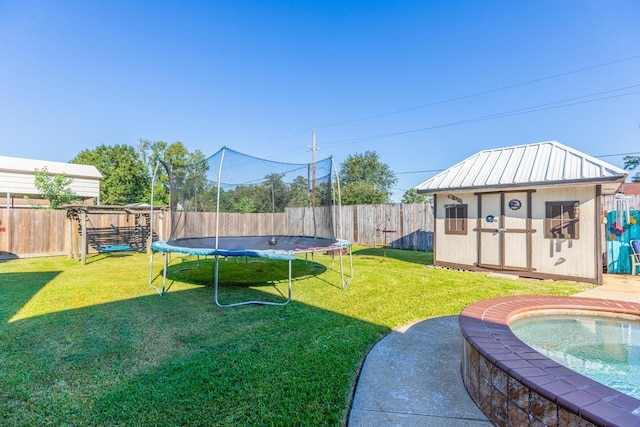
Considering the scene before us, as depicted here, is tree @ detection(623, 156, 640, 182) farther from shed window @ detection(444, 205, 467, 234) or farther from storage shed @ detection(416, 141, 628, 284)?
shed window @ detection(444, 205, 467, 234)

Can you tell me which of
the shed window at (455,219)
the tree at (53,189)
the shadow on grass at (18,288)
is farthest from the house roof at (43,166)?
the shed window at (455,219)

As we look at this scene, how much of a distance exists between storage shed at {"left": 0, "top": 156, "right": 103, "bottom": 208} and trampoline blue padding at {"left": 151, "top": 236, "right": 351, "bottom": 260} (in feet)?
45.2

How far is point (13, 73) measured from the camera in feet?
25.6

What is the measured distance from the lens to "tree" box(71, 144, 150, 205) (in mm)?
23594

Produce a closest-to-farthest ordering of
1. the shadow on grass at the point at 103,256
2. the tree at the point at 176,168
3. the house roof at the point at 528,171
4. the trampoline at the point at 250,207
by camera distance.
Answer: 1. the trampoline at the point at 250,207
2. the tree at the point at 176,168
3. the house roof at the point at 528,171
4. the shadow on grass at the point at 103,256

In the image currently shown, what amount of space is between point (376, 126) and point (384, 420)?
19305 mm

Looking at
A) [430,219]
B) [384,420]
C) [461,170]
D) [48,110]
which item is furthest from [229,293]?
[48,110]

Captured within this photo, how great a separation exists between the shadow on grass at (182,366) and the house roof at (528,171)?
182 inches

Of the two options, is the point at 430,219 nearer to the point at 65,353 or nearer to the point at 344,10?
the point at 344,10

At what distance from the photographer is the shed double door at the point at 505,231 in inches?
237

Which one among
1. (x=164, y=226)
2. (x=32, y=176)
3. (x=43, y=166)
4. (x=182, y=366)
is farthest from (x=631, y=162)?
(x=32, y=176)

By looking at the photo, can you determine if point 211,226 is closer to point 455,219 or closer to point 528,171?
point 455,219

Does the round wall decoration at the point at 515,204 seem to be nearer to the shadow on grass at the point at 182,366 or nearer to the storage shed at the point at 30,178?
the shadow on grass at the point at 182,366

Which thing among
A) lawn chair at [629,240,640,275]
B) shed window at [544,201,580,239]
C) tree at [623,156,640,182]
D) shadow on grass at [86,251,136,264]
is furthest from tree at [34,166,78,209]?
tree at [623,156,640,182]
